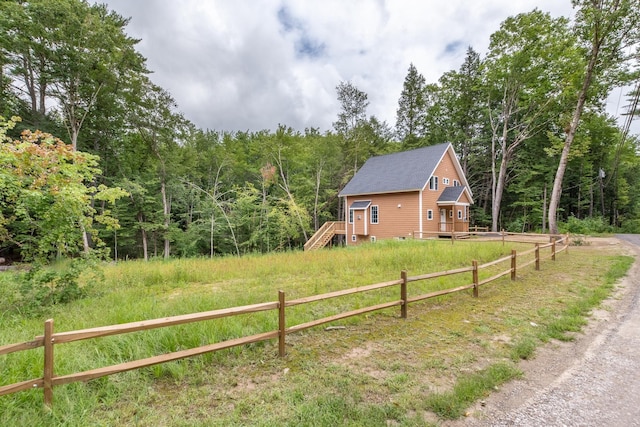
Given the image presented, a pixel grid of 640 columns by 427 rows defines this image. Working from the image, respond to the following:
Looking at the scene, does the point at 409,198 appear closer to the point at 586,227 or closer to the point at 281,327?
the point at 586,227

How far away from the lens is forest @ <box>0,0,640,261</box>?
660cm

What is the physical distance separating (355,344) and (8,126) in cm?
726

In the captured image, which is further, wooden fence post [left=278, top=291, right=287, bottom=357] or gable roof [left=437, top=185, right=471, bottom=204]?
gable roof [left=437, top=185, right=471, bottom=204]

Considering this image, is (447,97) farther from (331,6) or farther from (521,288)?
(521,288)

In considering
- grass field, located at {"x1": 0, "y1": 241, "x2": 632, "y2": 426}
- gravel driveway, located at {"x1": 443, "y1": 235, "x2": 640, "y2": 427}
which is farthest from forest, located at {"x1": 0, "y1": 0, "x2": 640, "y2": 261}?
gravel driveway, located at {"x1": 443, "y1": 235, "x2": 640, "y2": 427}

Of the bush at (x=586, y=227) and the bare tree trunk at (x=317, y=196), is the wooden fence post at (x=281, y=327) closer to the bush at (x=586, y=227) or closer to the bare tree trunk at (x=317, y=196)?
the bare tree trunk at (x=317, y=196)

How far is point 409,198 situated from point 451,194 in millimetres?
3703

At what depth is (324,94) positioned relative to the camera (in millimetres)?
32500

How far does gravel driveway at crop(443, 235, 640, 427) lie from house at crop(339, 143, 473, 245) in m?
15.8

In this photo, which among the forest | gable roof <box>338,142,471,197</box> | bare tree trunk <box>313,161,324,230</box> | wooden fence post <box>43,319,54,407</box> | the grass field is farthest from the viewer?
bare tree trunk <box>313,161,324,230</box>

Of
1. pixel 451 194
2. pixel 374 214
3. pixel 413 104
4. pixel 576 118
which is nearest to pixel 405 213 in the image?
pixel 374 214

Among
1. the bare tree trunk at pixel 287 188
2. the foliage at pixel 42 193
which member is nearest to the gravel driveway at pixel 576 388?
the foliage at pixel 42 193

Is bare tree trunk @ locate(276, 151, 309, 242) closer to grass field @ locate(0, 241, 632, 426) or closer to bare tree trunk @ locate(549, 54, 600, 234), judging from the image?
bare tree trunk @ locate(549, 54, 600, 234)

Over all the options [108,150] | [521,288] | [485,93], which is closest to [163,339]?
[521,288]
